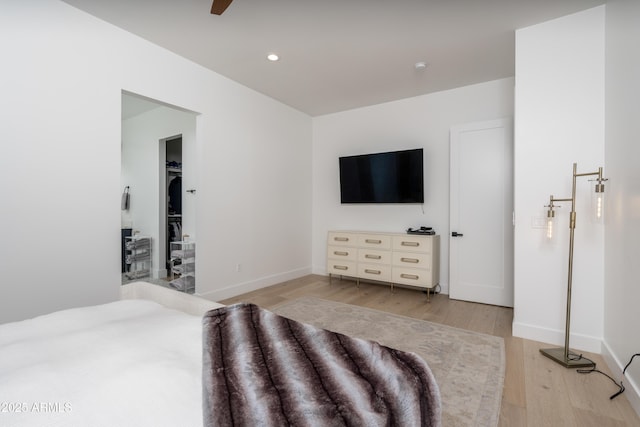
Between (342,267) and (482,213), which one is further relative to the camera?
(342,267)

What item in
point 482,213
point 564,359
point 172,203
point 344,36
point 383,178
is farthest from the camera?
point 172,203

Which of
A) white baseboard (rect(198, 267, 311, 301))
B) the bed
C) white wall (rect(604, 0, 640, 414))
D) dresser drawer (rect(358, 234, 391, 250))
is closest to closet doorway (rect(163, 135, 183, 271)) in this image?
white baseboard (rect(198, 267, 311, 301))

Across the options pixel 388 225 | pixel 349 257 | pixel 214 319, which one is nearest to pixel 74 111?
pixel 214 319

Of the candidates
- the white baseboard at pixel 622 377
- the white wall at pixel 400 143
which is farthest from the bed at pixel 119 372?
the white wall at pixel 400 143

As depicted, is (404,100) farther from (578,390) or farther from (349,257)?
(578,390)

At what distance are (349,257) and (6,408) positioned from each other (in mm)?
3860

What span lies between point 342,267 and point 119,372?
371 cm

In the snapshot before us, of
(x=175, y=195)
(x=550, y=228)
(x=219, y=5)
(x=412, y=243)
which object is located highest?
(x=219, y=5)

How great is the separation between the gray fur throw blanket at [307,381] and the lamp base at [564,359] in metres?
1.92

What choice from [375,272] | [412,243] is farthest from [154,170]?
[412,243]

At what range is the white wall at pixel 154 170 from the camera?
183 inches

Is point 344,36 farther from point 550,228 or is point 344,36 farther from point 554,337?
point 554,337

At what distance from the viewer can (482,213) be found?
142 inches

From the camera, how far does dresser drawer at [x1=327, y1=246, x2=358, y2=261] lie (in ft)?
14.3
